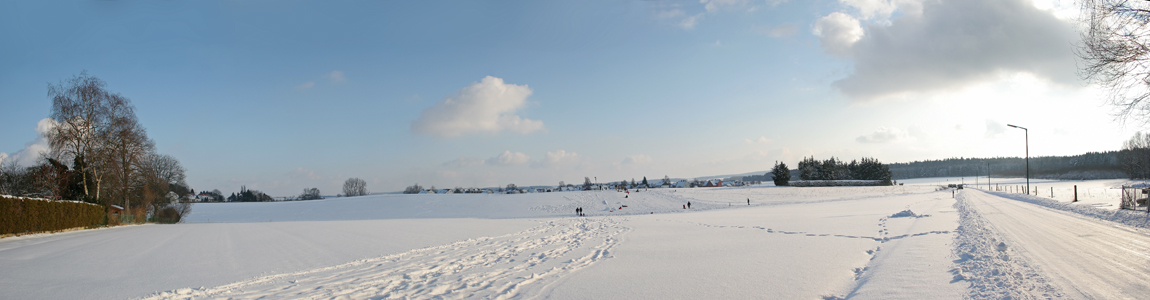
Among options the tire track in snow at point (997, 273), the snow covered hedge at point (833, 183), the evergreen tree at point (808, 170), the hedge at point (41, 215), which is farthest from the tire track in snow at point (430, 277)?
the evergreen tree at point (808, 170)

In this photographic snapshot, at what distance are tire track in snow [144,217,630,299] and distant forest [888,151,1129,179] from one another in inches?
5222

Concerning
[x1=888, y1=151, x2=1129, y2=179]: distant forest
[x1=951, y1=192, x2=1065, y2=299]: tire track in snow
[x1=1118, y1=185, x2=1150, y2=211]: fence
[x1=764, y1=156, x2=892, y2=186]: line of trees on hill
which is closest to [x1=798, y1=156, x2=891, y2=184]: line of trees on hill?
[x1=764, y1=156, x2=892, y2=186]: line of trees on hill

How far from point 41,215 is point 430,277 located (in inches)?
906

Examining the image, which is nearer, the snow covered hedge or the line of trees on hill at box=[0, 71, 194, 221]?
the line of trees on hill at box=[0, 71, 194, 221]

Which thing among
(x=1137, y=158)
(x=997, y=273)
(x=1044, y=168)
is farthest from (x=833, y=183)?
(x=1044, y=168)

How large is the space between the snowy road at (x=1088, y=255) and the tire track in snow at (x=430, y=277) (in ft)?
22.4

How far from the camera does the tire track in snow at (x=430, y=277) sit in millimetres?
6145

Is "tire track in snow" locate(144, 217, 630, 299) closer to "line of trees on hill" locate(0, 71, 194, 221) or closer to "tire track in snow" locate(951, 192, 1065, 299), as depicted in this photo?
"tire track in snow" locate(951, 192, 1065, 299)

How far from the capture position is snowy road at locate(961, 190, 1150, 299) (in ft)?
18.4

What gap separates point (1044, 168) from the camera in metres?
161

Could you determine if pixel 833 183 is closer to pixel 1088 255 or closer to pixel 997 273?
pixel 1088 255

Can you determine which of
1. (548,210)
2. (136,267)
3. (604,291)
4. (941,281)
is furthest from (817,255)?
(548,210)

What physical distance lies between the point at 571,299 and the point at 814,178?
9977 cm

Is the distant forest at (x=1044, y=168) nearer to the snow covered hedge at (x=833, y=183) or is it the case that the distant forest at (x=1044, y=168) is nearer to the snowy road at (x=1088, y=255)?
the snow covered hedge at (x=833, y=183)
